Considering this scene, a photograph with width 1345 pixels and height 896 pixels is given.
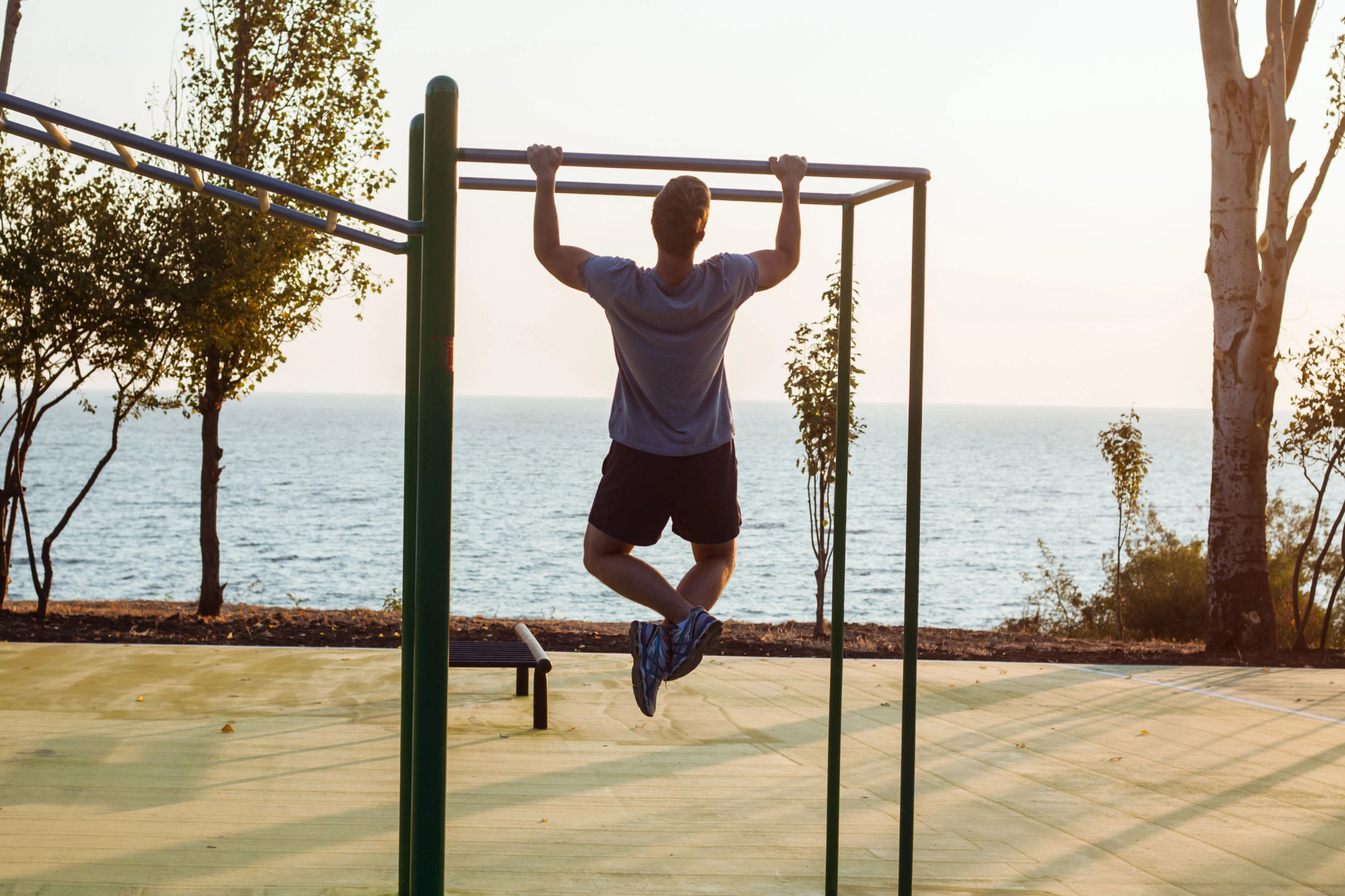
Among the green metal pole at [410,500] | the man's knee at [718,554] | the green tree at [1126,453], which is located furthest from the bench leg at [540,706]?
the green tree at [1126,453]

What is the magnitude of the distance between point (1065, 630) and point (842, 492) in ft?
36.3

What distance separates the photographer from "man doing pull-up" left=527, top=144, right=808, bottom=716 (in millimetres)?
2703

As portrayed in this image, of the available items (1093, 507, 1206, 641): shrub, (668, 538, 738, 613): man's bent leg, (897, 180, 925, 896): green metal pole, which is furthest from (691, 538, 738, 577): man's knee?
(1093, 507, 1206, 641): shrub

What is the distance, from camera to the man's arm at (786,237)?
2.78 m

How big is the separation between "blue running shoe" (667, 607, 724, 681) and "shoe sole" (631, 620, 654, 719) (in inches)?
2.7

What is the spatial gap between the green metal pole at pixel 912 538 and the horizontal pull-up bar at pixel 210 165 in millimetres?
1210

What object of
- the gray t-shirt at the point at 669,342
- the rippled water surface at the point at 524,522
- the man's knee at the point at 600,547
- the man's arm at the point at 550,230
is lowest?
the rippled water surface at the point at 524,522

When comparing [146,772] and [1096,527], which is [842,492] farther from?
[1096,527]

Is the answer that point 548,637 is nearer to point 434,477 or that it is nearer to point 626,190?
point 626,190

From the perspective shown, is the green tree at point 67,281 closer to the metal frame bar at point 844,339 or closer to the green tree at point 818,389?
the green tree at point 818,389

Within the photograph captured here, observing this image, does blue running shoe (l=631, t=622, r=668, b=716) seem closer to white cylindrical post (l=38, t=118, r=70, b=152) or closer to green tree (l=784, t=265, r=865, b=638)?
white cylindrical post (l=38, t=118, r=70, b=152)

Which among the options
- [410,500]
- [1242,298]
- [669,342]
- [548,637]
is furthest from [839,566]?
[1242,298]

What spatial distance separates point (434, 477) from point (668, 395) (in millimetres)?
662

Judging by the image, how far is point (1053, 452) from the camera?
70.5 m
